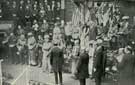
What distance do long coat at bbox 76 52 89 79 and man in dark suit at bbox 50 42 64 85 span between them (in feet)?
0.37

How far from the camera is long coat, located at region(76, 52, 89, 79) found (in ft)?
4.06

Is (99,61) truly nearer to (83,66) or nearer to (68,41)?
(83,66)

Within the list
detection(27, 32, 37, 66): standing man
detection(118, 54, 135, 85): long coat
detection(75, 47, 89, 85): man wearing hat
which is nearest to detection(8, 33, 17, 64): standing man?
detection(27, 32, 37, 66): standing man

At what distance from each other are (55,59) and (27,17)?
0.29m

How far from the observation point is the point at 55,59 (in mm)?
1336

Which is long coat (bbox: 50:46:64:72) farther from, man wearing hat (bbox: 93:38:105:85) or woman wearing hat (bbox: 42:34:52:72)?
man wearing hat (bbox: 93:38:105:85)

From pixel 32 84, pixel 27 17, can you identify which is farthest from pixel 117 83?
pixel 27 17

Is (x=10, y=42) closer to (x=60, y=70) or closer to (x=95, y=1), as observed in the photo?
(x=60, y=70)

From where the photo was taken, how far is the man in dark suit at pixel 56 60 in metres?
1.32

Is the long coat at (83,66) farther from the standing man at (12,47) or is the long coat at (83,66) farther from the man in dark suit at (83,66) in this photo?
the standing man at (12,47)

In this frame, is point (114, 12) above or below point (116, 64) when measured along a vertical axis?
above

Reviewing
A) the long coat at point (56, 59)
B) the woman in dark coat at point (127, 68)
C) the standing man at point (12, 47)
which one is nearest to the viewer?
the woman in dark coat at point (127, 68)

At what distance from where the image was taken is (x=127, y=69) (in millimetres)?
1184

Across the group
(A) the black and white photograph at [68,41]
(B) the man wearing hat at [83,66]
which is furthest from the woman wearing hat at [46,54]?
(B) the man wearing hat at [83,66]
